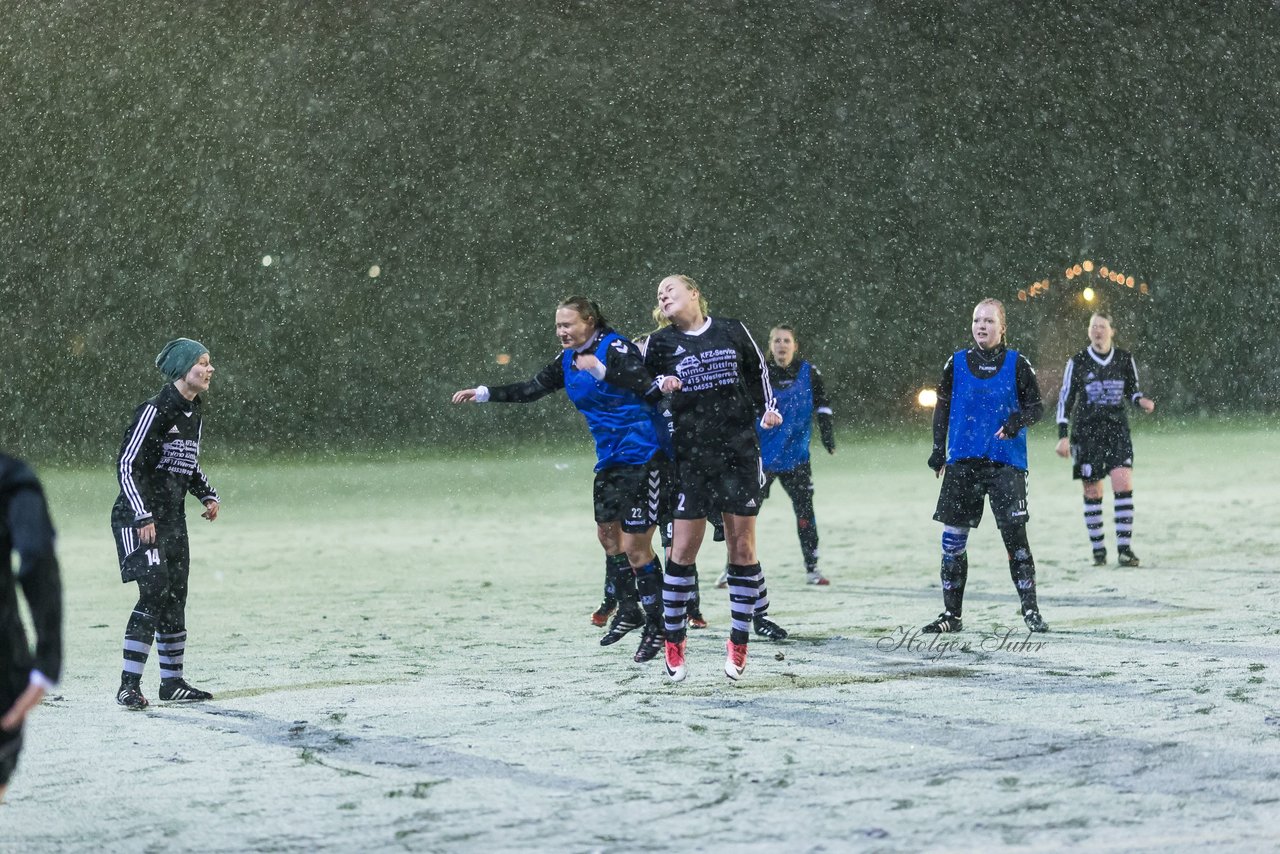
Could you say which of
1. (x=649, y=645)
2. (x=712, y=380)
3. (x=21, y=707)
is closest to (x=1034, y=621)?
(x=649, y=645)

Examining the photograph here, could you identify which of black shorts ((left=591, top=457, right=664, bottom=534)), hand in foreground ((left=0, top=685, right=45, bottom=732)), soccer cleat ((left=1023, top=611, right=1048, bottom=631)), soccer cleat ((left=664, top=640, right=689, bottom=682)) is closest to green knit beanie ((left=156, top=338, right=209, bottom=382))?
black shorts ((left=591, top=457, right=664, bottom=534))

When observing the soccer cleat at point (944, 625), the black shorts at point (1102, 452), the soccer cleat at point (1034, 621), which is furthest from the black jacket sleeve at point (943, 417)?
the black shorts at point (1102, 452)

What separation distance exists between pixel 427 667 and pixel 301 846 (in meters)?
3.53

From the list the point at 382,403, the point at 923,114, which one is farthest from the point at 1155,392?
the point at 382,403

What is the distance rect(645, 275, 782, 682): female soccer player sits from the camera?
6781 millimetres

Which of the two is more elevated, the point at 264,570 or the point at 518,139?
the point at 518,139

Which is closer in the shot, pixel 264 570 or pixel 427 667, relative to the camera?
pixel 427 667

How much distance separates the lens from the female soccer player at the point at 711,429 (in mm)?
6781

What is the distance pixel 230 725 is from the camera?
6.24m

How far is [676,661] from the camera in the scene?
6.90 meters

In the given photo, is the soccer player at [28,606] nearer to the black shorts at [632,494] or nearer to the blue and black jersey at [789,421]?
the black shorts at [632,494]

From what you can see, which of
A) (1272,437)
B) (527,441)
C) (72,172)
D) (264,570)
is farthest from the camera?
(527,441)

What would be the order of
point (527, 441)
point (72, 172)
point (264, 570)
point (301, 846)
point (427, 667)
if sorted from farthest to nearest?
1. point (527, 441)
2. point (72, 172)
3. point (264, 570)
4. point (427, 667)
5. point (301, 846)

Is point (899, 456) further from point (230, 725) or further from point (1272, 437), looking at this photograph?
point (230, 725)
